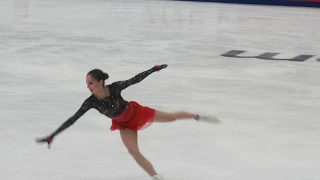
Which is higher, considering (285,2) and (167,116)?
(167,116)

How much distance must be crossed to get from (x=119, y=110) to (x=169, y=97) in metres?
2.40

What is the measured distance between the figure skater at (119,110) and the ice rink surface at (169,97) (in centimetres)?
49

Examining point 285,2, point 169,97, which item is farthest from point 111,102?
point 285,2

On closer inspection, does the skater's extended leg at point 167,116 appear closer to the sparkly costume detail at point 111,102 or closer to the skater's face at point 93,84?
the sparkly costume detail at point 111,102

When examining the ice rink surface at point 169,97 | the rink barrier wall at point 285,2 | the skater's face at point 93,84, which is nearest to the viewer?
the skater's face at point 93,84

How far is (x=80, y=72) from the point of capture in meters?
5.98

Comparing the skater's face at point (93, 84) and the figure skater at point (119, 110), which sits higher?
the skater's face at point (93, 84)

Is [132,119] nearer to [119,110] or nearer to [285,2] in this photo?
[119,110]

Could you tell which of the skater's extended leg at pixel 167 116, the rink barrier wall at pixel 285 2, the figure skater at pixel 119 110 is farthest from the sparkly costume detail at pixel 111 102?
the rink barrier wall at pixel 285 2

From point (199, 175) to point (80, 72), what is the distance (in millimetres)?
3018

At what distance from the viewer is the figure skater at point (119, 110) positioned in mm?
2457

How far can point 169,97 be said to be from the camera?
4.96 meters

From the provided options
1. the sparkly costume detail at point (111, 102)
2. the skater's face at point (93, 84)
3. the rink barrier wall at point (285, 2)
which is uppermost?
the skater's face at point (93, 84)

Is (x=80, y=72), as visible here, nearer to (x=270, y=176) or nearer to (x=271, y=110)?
(x=271, y=110)
